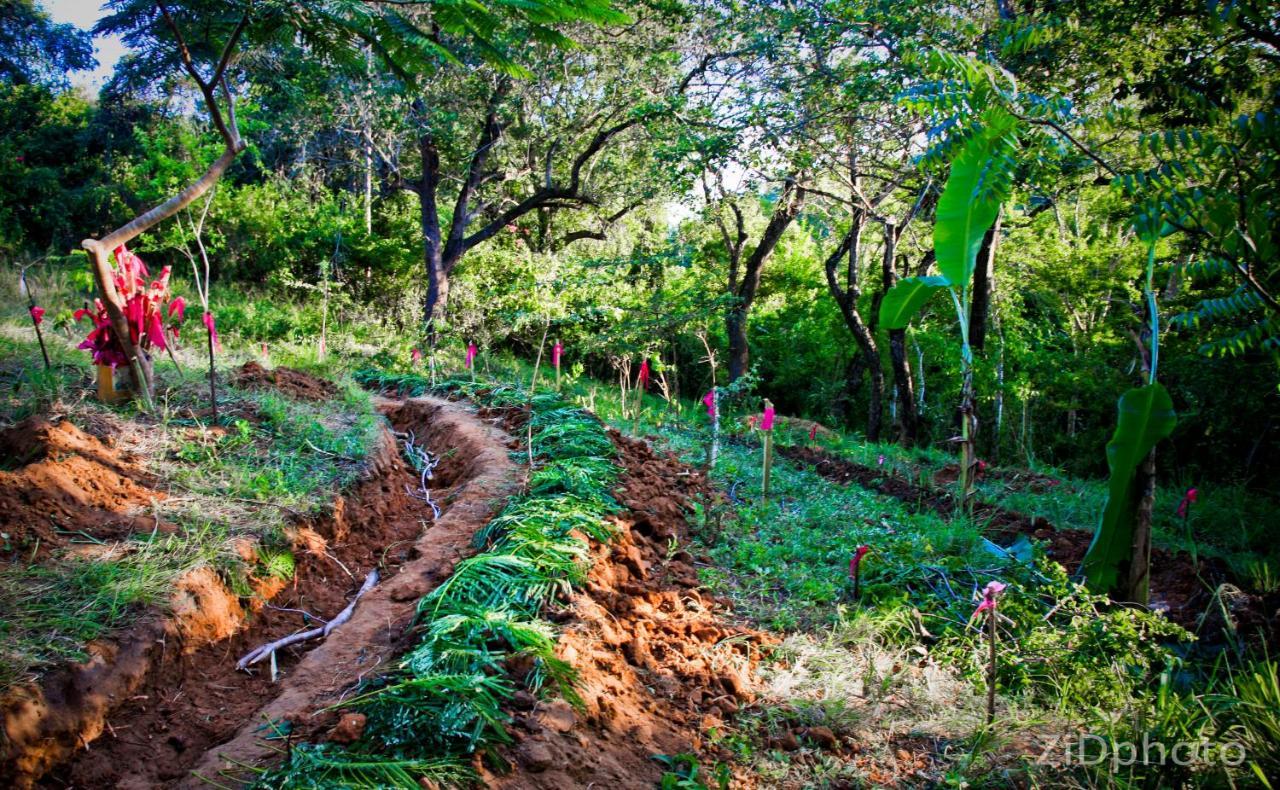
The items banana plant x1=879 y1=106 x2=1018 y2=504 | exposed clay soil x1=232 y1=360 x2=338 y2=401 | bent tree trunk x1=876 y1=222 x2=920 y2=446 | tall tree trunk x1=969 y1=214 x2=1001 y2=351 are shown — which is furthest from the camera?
bent tree trunk x1=876 y1=222 x2=920 y2=446

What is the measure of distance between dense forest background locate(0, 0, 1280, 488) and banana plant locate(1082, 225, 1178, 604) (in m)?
0.48

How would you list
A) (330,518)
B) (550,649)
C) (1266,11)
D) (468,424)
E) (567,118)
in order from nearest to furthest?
(550,649) → (1266,11) → (330,518) → (468,424) → (567,118)

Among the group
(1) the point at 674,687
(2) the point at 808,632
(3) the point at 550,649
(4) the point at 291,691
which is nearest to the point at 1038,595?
(2) the point at 808,632

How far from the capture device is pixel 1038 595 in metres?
3.83

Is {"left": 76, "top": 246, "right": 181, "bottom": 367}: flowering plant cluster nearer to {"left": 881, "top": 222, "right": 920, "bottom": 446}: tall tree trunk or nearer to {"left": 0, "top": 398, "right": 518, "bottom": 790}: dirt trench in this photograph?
{"left": 0, "top": 398, "right": 518, "bottom": 790}: dirt trench

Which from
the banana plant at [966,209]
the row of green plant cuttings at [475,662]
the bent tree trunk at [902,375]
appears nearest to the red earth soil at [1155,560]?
the banana plant at [966,209]

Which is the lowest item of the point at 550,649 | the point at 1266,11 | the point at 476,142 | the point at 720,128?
the point at 550,649

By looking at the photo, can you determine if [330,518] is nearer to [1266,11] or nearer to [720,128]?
[1266,11]

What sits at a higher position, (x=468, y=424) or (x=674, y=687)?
(x=468, y=424)

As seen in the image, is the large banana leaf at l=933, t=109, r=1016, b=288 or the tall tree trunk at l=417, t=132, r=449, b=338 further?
the tall tree trunk at l=417, t=132, r=449, b=338

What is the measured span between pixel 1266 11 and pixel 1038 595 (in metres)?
3.34

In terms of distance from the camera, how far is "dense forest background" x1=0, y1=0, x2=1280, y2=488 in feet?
13.7

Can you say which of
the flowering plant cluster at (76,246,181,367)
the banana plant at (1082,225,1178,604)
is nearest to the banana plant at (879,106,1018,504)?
the banana plant at (1082,225,1178,604)

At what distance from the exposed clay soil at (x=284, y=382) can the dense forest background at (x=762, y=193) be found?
1.27m
